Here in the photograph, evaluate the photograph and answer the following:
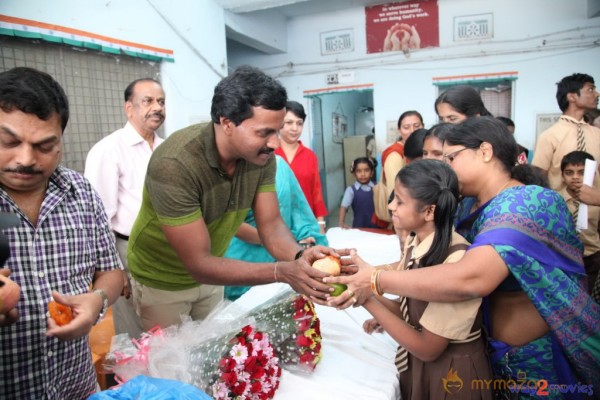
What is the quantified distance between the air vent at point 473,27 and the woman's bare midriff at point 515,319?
7131mm

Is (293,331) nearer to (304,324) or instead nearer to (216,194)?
(304,324)

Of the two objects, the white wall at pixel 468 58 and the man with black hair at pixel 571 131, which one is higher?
the white wall at pixel 468 58

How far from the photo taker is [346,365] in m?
1.97

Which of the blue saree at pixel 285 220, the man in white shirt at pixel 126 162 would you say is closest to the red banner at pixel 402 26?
the man in white shirt at pixel 126 162

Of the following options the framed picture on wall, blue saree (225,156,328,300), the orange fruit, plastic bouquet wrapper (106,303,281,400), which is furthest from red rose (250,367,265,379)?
the framed picture on wall

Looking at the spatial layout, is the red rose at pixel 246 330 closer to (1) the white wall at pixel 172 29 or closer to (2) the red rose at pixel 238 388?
(2) the red rose at pixel 238 388

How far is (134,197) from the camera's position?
3211 millimetres

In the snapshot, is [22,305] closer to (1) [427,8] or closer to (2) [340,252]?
(2) [340,252]

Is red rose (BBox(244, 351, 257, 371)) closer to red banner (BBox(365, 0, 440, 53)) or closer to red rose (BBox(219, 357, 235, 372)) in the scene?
red rose (BBox(219, 357, 235, 372))

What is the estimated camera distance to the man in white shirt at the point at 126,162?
3.09 m

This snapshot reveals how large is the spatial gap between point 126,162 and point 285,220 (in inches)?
51.4

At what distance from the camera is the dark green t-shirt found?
1.78 meters

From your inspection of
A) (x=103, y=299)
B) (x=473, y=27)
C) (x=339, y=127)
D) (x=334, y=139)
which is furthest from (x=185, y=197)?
(x=339, y=127)

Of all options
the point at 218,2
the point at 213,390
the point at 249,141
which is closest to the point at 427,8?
the point at 218,2
